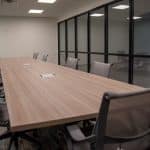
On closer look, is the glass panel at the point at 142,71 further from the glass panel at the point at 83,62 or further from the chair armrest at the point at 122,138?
the chair armrest at the point at 122,138

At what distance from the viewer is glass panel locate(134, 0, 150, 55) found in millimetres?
4344

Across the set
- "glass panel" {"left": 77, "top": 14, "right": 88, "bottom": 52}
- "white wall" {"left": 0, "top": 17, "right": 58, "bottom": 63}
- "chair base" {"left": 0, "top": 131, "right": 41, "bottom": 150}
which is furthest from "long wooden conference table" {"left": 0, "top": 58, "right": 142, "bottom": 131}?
"white wall" {"left": 0, "top": 17, "right": 58, "bottom": 63}

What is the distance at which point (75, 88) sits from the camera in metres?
2.04

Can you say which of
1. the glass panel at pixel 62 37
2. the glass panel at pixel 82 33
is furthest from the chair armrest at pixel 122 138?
the glass panel at pixel 62 37

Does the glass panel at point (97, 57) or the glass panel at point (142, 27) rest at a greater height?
the glass panel at point (142, 27)

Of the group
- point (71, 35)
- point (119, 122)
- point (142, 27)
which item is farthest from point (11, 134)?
point (71, 35)

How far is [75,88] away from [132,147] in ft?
2.97

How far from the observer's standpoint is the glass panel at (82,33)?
7387mm

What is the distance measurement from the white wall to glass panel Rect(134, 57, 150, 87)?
6069 mm

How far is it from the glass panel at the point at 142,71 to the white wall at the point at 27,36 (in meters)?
6.07

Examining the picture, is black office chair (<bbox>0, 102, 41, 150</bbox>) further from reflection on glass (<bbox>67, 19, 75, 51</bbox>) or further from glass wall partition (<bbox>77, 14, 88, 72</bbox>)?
reflection on glass (<bbox>67, 19, 75, 51</bbox>)

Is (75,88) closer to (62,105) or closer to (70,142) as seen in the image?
(62,105)

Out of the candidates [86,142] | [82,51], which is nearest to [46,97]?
[86,142]

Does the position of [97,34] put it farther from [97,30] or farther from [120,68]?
[120,68]
